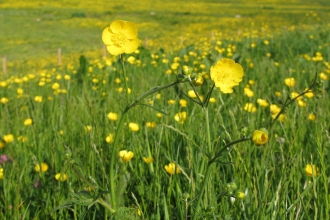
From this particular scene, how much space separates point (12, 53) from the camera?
17.9m

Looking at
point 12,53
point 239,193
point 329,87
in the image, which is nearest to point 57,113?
point 239,193

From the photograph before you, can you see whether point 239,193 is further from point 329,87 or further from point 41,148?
point 329,87

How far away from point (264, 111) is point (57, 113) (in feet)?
4.11

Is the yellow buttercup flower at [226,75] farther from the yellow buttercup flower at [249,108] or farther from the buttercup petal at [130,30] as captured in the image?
the yellow buttercup flower at [249,108]

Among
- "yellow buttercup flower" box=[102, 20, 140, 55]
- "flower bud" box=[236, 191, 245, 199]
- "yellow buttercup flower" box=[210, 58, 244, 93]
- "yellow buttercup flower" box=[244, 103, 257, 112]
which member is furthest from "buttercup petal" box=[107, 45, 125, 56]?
"yellow buttercup flower" box=[244, 103, 257, 112]

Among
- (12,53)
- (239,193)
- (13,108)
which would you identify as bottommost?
(12,53)

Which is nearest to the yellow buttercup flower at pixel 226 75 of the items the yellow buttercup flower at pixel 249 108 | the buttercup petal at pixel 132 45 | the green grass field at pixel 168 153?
the green grass field at pixel 168 153

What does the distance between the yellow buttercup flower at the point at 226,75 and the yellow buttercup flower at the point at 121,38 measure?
22 cm

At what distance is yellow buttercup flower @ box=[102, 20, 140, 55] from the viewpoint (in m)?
1.07

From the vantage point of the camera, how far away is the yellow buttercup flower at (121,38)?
3.51ft

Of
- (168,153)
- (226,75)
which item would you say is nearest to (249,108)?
(168,153)

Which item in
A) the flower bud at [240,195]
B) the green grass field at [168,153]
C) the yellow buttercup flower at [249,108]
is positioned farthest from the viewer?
the yellow buttercup flower at [249,108]

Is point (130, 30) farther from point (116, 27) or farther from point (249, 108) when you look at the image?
point (249, 108)

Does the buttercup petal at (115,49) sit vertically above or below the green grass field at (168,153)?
above
